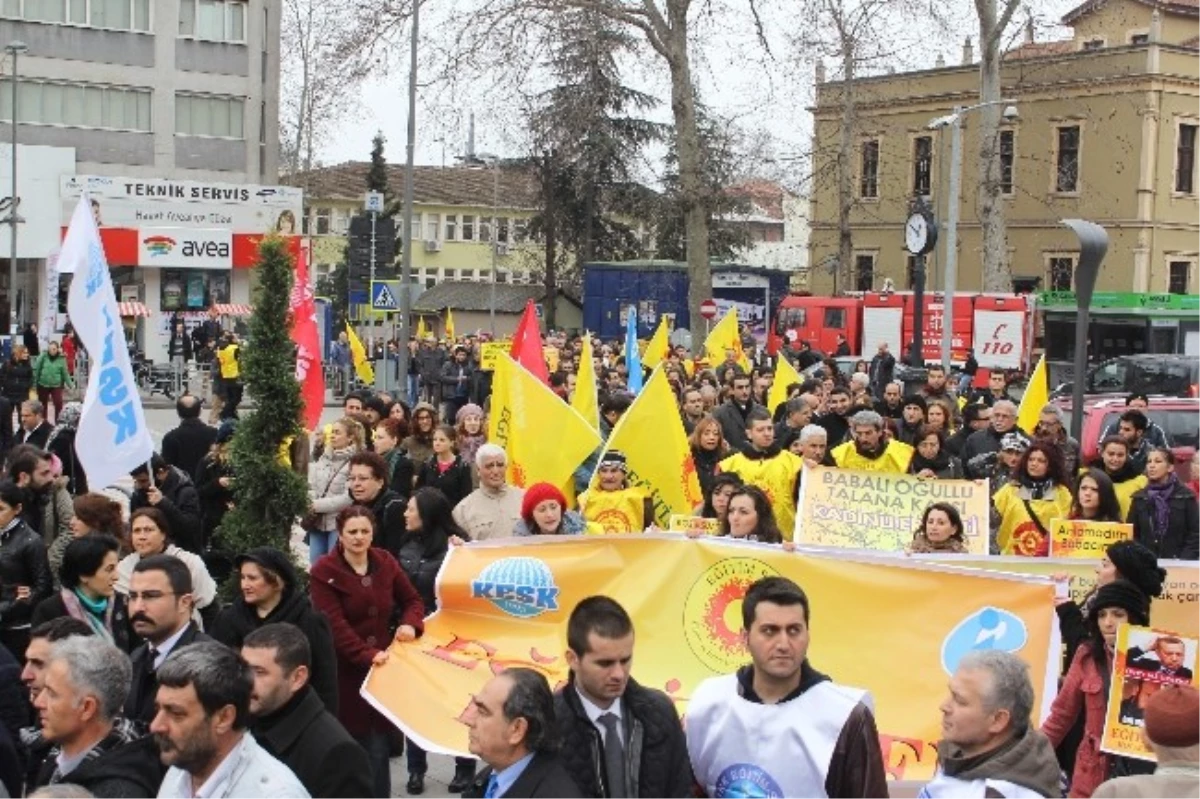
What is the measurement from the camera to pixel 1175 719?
4547 mm

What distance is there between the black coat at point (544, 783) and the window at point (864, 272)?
53.0 m

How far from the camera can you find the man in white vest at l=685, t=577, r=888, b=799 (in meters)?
4.61

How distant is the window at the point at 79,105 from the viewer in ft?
149

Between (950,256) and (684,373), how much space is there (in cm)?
1058

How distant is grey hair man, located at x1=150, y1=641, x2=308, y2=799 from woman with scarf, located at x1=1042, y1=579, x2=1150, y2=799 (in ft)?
9.67

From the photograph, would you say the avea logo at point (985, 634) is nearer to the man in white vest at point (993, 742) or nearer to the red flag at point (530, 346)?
the man in white vest at point (993, 742)

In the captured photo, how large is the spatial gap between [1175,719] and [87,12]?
46.1 metres

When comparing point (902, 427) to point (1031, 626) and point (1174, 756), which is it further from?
point (1174, 756)

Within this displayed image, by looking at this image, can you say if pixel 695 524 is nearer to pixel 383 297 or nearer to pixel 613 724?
pixel 613 724

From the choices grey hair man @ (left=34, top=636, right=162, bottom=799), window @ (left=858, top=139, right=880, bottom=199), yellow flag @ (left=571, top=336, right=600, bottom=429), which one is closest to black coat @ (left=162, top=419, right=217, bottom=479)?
yellow flag @ (left=571, top=336, right=600, bottom=429)

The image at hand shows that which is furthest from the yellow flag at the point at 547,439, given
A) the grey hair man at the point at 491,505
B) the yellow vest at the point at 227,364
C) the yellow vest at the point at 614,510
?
the yellow vest at the point at 227,364

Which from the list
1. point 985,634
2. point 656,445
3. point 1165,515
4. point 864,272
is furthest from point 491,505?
point 864,272

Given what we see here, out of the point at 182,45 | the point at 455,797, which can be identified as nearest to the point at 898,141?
the point at 182,45

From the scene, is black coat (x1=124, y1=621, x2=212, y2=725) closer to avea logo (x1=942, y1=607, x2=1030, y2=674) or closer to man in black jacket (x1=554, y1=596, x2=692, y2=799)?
man in black jacket (x1=554, y1=596, x2=692, y2=799)
